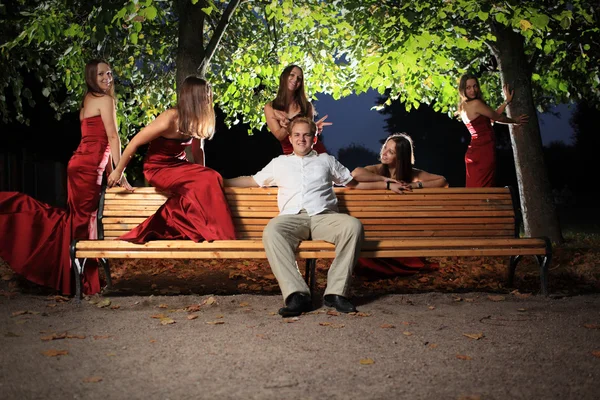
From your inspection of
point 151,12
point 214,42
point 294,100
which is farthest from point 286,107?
point 214,42

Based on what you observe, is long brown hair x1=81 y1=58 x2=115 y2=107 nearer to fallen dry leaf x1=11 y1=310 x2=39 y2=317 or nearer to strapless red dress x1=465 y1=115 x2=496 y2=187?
fallen dry leaf x1=11 y1=310 x2=39 y2=317

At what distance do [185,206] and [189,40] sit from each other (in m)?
4.55

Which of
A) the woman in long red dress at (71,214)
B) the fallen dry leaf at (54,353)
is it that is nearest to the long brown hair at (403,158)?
the woman in long red dress at (71,214)

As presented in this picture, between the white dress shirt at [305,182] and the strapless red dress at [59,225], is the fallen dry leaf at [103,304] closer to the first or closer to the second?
the strapless red dress at [59,225]

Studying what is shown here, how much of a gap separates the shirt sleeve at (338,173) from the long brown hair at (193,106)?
1230 millimetres

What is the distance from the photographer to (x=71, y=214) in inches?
257

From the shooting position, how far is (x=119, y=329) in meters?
4.95

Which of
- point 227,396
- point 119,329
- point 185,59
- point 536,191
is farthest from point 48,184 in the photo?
point 227,396

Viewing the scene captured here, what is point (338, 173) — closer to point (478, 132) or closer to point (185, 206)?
point (185, 206)

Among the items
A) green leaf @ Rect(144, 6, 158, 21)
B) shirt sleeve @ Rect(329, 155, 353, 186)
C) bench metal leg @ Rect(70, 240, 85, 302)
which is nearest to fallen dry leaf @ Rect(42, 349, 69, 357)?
bench metal leg @ Rect(70, 240, 85, 302)

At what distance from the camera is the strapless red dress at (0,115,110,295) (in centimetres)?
638

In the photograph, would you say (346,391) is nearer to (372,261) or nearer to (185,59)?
(372,261)

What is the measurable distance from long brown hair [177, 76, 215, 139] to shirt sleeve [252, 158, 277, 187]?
0.67 meters

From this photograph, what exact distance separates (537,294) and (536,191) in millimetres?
4564
